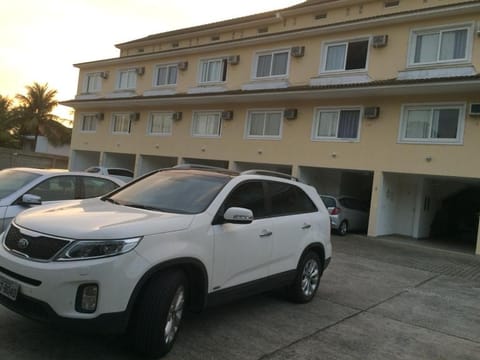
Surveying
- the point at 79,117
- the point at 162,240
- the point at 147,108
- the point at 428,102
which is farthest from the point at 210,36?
the point at 162,240

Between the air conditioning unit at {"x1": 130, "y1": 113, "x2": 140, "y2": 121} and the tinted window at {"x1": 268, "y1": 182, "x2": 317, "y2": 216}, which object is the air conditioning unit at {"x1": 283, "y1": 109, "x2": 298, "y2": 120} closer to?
the air conditioning unit at {"x1": 130, "y1": 113, "x2": 140, "y2": 121}

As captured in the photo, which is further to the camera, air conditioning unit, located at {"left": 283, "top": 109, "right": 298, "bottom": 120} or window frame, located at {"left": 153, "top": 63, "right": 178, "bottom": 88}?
window frame, located at {"left": 153, "top": 63, "right": 178, "bottom": 88}

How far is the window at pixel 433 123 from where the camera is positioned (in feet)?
47.5

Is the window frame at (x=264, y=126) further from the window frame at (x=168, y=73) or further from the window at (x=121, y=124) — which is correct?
the window at (x=121, y=124)

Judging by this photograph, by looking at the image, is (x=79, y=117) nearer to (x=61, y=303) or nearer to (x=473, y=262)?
(x=473, y=262)

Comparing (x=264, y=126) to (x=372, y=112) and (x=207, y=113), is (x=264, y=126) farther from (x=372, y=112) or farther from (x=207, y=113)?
(x=372, y=112)

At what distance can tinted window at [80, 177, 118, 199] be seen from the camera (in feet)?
24.5

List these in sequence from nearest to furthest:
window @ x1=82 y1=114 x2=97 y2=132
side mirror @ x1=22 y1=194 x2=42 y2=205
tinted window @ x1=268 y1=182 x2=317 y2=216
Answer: tinted window @ x1=268 y1=182 x2=317 y2=216
side mirror @ x1=22 y1=194 x2=42 y2=205
window @ x1=82 y1=114 x2=97 y2=132

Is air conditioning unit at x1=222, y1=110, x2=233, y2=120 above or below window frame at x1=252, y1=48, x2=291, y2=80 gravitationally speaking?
below

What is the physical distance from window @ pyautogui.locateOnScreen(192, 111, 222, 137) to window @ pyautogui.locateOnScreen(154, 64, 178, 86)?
2.92 m

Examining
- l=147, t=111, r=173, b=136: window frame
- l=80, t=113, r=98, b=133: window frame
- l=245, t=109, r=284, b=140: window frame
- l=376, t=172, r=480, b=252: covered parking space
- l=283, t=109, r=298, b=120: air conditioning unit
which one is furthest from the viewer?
l=80, t=113, r=98, b=133: window frame

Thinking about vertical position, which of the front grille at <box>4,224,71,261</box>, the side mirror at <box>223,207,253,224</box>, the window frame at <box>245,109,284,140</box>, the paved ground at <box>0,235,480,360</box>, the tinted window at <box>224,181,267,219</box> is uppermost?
the window frame at <box>245,109,284,140</box>

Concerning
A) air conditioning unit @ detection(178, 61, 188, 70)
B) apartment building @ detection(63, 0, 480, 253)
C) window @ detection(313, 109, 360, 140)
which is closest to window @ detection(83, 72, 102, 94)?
apartment building @ detection(63, 0, 480, 253)

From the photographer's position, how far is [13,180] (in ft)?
23.1
